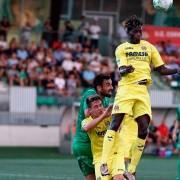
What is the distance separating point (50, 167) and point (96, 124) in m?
8.77

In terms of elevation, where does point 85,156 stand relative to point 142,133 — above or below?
below

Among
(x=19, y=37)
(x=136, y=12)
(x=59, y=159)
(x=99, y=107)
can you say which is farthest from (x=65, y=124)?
(x=99, y=107)

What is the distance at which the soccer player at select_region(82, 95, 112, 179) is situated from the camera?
40.0 feet

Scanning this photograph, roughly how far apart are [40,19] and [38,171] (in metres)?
18.6

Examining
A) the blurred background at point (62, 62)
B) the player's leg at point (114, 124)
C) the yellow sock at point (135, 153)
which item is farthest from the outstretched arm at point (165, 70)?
the blurred background at point (62, 62)

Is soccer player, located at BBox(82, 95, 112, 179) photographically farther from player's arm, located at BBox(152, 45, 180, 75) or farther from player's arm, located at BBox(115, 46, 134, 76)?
player's arm, located at BBox(152, 45, 180, 75)

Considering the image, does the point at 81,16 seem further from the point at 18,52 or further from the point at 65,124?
the point at 65,124

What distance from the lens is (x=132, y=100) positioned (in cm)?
1319

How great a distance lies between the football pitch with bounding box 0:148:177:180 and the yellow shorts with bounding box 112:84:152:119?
3965 millimetres

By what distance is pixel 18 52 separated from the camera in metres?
32.3

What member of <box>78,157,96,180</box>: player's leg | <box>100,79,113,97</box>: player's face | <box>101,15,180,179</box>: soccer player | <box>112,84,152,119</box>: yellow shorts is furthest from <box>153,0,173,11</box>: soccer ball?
<box>78,157,96,180</box>: player's leg

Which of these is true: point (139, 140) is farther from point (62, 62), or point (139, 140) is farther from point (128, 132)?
point (62, 62)

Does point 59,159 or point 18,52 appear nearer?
point 59,159

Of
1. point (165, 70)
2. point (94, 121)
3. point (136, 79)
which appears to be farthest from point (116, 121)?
point (165, 70)
